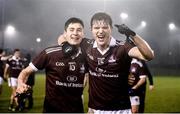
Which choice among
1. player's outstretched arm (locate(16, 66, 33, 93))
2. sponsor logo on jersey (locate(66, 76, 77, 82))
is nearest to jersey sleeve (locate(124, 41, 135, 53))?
sponsor logo on jersey (locate(66, 76, 77, 82))

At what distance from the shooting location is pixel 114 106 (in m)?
5.09

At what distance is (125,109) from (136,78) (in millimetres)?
2854

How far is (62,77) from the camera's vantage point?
518 cm

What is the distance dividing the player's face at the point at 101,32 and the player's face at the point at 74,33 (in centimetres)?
20

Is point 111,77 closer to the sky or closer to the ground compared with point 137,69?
closer to the ground

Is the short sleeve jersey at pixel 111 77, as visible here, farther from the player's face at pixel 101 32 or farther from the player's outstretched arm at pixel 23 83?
the player's outstretched arm at pixel 23 83

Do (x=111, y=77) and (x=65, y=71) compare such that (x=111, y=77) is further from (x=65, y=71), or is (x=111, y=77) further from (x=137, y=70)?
(x=137, y=70)

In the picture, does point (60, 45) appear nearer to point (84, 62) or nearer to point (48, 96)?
point (84, 62)

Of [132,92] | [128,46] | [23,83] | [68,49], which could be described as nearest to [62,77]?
[68,49]

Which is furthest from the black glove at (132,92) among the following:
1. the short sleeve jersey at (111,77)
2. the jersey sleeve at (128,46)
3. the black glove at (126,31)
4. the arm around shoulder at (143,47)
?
the black glove at (126,31)

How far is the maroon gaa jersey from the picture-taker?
5180mm

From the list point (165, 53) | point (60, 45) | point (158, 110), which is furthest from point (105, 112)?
point (165, 53)

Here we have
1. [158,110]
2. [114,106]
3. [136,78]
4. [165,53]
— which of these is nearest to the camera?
[114,106]

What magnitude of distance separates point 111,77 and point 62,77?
2.36ft
